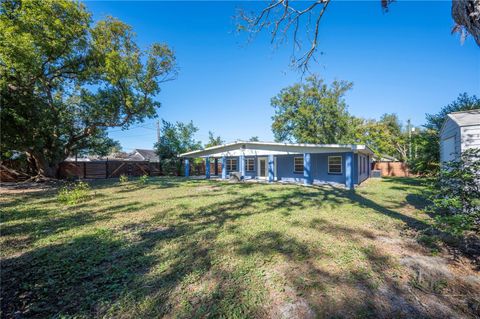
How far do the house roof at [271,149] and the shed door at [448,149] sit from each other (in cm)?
389

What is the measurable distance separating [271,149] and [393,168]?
16.4 metres

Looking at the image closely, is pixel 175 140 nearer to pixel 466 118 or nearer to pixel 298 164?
pixel 298 164

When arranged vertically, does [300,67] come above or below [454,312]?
above

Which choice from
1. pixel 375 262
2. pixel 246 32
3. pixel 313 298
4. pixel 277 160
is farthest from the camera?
pixel 277 160

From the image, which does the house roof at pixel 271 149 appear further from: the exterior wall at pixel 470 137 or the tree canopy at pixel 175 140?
the exterior wall at pixel 470 137

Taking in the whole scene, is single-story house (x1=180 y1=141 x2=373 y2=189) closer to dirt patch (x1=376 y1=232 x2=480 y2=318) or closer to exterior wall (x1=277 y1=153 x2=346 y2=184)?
exterior wall (x1=277 y1=153 x2=346 y2=184)

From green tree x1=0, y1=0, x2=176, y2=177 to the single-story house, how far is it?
300 inches

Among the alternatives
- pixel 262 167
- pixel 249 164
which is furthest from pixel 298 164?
pixel 249 164

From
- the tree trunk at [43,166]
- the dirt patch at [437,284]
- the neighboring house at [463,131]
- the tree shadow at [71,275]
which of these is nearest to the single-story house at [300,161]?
the neighboring house at [463,131]

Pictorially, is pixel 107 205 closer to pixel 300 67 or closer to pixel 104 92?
pixel 300 67

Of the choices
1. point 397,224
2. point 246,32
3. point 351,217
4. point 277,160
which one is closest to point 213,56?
point 246,32

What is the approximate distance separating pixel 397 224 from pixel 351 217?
1000mm

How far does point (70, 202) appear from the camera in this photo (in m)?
7.41

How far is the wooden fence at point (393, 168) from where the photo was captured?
2180 centimetres
